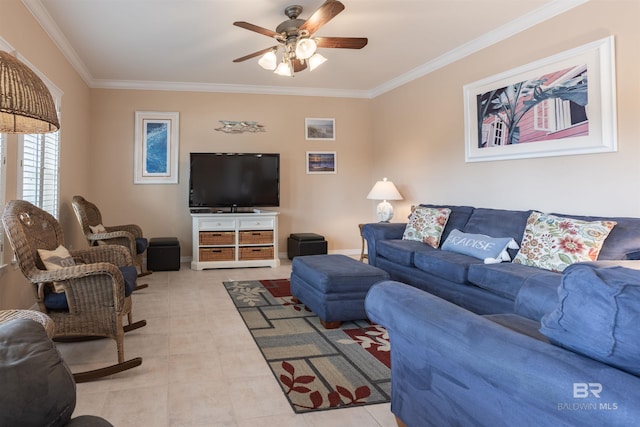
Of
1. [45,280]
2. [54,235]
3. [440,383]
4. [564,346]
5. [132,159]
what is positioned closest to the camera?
[564,346]

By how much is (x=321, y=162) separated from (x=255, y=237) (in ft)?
5.80

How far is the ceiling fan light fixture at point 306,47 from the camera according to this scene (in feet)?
11.0

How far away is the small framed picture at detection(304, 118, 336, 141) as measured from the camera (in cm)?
678

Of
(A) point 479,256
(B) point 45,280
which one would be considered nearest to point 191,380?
(B) point 45,280

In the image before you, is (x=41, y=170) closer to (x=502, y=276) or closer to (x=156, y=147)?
(x=156, y=147)

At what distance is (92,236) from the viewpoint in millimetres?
4570

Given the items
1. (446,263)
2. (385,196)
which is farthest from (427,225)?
(385,196)

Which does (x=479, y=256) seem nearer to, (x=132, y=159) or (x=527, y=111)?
(x=527, y=111)

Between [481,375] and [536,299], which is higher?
[536,299]

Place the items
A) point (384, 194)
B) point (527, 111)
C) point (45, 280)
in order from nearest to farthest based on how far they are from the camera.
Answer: point (45, 280), point (527, 111), point (384, 194)

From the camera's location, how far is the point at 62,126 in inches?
181

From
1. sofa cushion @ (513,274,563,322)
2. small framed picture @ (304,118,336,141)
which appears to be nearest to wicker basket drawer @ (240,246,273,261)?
small framed picture @ (304,118,336,141)

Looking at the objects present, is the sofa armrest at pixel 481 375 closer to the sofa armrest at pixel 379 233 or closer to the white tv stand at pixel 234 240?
the sofa armrest at pixel 379 233

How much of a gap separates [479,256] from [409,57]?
2.77 m
